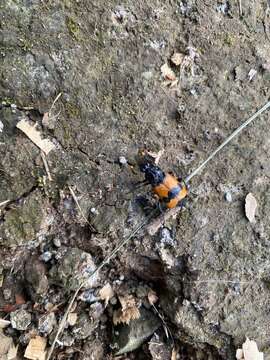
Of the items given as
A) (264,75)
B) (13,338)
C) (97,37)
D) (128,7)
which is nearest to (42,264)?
(13,338)

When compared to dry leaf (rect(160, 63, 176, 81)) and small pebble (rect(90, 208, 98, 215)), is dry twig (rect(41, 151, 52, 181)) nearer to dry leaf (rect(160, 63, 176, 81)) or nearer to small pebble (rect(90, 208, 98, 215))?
small pebble (rect(90, 208, 98, 215))

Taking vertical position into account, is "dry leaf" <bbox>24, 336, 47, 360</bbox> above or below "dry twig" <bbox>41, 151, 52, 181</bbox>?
Result: below

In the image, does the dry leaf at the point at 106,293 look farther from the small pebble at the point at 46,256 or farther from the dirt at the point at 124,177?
the small pebble at the point at 46,256

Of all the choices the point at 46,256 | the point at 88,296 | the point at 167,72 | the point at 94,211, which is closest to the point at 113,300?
the point at 88,296

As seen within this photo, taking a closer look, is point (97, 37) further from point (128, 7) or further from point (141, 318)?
point (141, 318)

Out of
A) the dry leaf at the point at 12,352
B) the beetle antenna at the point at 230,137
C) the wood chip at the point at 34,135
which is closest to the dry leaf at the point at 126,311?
the dry leaf at the point at 12,352

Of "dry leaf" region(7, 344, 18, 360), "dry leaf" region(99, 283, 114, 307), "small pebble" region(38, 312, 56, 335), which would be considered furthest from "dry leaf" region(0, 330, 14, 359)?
"dry leaf" region(99, 283, 114, 307)
